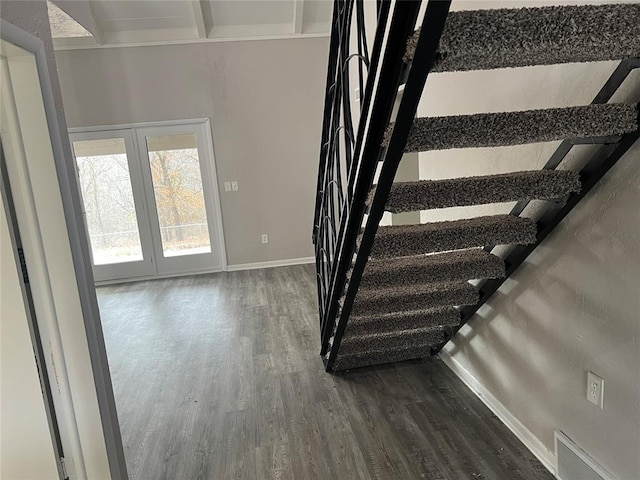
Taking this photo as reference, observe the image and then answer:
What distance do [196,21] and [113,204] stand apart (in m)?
2.36

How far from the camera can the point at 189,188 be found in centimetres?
575

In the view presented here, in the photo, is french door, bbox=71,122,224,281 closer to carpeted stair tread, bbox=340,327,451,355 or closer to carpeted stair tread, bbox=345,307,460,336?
carpeted stair tread, bbox=340,327,451,355

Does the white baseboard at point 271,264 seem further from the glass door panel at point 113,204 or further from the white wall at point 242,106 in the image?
the glass door panel at point 113,204

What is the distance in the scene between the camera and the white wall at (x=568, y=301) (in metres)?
1.58

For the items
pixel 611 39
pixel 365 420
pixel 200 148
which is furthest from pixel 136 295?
pixel 611 39

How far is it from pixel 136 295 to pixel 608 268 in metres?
4.80

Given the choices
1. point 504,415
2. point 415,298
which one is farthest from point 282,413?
point 504,415

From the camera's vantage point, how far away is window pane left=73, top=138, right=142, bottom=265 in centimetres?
554

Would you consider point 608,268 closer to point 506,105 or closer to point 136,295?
point 506,105

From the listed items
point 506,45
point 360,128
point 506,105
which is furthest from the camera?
point 506,105

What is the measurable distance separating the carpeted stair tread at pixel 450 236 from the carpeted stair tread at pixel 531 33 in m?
0.81

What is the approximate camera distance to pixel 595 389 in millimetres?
1775

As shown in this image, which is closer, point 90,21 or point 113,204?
point 90,21

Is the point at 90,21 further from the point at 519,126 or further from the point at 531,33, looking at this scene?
the point at 531,33
